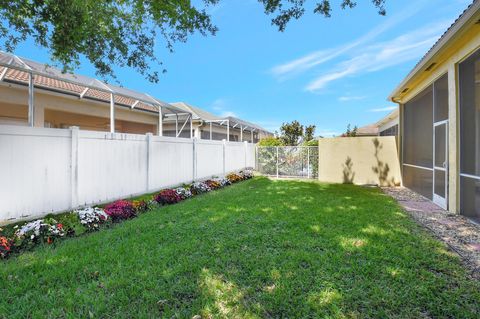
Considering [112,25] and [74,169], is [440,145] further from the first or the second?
[74,169]

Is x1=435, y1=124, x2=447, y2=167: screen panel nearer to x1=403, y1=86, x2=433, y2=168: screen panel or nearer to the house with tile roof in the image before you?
the house with tile roof

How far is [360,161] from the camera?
39.7 feet

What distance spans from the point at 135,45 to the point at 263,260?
6.74 metres

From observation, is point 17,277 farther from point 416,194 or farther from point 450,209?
point 416,194

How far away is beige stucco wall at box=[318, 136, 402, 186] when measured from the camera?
11.6 metres

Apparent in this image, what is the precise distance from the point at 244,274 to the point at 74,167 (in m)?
4.75

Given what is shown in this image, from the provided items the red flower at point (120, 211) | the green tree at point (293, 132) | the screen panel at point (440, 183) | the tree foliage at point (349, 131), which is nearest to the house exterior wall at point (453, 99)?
the screen panel at point (440, 183)

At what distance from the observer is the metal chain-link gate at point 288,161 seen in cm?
1401

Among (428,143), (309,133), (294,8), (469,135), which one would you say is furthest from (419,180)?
(309,133)

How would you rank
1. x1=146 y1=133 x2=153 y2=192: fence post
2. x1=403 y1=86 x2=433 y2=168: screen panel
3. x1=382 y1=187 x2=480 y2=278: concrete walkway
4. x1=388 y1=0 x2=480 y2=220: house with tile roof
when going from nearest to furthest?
1. x1=382 y1=187 x2=480 y2=278: concrete walkway
2. x1=388 y1=0 x2=480 y2=220: house with tile roof
3. x1=146 y1=133 x2=153 y2=192: fence post
4. x1=403 y1=86 x2=433 y2=168: screen panel

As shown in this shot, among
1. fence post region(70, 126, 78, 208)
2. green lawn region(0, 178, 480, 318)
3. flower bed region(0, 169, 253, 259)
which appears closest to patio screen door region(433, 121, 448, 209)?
green lawn region(0, 178, 480, 318)

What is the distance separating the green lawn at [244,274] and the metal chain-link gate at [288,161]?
8908mm

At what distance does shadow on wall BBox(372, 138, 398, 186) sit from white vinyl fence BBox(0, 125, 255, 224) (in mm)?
8761

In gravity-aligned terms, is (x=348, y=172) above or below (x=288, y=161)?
below
